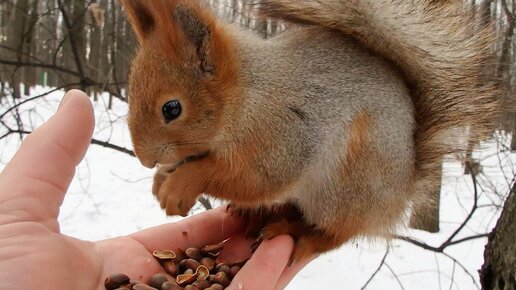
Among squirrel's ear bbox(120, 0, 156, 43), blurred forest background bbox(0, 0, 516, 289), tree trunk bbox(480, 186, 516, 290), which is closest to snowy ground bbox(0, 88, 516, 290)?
blurred forest background bbox(0, 0, 516, 289)

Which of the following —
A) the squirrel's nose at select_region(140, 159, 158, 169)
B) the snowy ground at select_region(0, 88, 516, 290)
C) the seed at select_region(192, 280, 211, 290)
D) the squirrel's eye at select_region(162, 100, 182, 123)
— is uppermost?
the squirrel's eye at select_region(162, 100, 182, 123)

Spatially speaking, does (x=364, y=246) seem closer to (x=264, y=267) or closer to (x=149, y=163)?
(x=264, y=267)

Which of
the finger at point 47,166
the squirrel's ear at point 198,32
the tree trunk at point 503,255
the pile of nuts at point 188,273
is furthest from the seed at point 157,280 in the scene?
the tree trunk at point 503,255

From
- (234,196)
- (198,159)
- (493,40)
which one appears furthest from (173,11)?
(493,40)

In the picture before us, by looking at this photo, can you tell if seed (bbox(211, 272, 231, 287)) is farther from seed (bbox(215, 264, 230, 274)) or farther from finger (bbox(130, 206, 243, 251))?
finger (bbox(130, 206, 243, 251))

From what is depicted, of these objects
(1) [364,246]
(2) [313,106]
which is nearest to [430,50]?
(2) [313,106]

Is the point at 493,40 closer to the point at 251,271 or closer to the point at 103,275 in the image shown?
the point at 251,271
